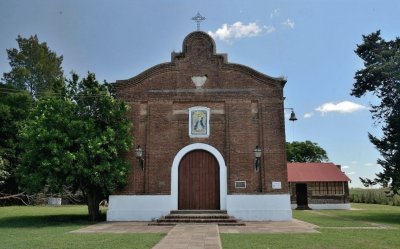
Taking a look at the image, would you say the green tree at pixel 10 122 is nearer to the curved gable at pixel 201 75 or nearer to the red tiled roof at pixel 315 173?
→ the curved gable at pixel 201 75

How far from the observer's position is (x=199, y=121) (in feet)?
58.1

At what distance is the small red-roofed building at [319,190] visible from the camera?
31219 millimetres

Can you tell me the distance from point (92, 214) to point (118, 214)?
1.24 m

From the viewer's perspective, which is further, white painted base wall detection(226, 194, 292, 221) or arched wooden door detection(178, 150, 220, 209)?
arched wooden door detection(178, 150, 220, 209)

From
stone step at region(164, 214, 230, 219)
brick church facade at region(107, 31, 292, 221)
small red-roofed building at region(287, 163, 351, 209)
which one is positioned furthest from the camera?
small red-roofed building at region(287, 163, 351, 209)

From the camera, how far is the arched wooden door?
1720cm

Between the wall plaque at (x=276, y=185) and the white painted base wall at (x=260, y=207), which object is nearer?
the white painted base wall at (x=260, y=207)

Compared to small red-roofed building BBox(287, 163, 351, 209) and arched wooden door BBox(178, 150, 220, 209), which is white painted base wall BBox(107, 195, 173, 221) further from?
small red-roofed building BBox(287, 163, 351, 209)

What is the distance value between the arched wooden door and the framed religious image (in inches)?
34.5

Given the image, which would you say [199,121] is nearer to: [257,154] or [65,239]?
[257,154]

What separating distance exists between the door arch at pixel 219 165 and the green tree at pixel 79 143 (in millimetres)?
2178


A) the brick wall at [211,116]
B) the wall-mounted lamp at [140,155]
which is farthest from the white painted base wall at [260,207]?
the wall-mounted lamp at [140,155]

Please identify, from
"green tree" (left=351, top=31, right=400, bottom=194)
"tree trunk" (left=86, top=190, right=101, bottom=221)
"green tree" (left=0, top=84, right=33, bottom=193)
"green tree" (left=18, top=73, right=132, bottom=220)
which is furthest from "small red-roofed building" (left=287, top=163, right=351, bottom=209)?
"green tree" (left=0, top=84, right=33, bottom=193)


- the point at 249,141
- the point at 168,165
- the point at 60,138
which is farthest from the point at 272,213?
the point at 60,138
